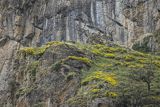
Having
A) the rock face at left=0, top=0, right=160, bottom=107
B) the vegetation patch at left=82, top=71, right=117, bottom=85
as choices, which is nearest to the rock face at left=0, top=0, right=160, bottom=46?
the rock face at left=0, top=0, right=160, bottom=107

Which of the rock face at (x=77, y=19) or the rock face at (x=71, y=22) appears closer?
the rock face at (x=71, y=22)

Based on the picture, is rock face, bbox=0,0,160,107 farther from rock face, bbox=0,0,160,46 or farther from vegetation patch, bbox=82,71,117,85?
vegetation patch, bbox=82,71,117,85

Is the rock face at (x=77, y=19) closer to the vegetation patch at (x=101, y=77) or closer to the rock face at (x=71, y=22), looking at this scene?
the rock face at (x=71, y=22)

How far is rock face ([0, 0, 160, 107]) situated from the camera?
96750mm

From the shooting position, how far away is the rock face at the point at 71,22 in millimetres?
96750

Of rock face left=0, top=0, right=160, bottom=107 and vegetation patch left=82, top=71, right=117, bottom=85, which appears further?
rock face left=0, top=0, right=160, bottom=107

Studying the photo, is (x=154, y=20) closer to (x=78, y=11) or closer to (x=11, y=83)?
(x=78, y=11)

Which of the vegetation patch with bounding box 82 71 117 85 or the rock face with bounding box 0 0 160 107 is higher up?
the rock face with bounding box 0 0 160 107

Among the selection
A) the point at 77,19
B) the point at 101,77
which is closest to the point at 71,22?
the point at 77,19

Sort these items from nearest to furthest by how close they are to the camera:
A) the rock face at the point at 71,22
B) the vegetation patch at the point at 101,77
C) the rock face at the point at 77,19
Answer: the vegetation patch at the point at 101,77
the rock face at the point at 71,22
the rock face at the point at 77,19

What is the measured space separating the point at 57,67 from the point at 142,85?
930cm

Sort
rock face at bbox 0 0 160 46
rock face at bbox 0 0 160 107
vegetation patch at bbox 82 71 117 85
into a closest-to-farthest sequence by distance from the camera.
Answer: vegetation patch at bbox 82 71 117 85 < rock face at bbox 0 0 160 107 < rock face at bbox 0 0 160 46

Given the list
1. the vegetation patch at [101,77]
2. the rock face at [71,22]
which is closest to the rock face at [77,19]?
the rock face at [71,22]

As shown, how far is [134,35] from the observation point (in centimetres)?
9700
